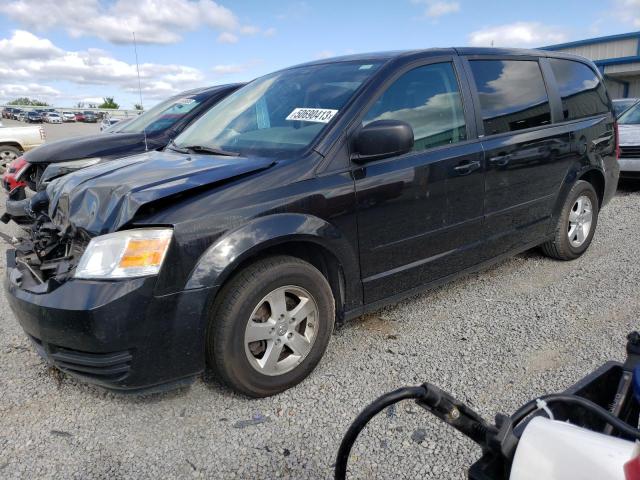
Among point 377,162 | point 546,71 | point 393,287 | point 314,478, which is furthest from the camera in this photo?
point 546,71

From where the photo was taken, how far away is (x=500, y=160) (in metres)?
3.64

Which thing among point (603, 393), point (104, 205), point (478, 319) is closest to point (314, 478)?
point (603, 393)

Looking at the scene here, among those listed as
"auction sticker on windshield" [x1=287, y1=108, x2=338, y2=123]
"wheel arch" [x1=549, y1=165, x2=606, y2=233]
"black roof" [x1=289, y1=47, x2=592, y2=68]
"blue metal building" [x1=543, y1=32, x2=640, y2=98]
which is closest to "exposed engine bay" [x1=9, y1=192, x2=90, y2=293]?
"auction sticker on windshield" [x1=287, y1=108, x2=338, y2=123]

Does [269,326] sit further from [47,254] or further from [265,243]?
[47,254]

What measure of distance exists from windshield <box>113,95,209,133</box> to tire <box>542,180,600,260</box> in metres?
4.46

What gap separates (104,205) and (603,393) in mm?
2238

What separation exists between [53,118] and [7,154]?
40440mm

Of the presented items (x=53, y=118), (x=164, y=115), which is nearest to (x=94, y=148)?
(x=164, y=115)

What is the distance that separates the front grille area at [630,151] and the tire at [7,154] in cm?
1181

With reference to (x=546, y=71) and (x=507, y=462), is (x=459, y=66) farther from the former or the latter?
(x=507, y=462)

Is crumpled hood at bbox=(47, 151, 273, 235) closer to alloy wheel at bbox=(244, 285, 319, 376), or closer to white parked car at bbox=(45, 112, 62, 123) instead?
alloy wheel at bbox=(244, 285, 319, 376)

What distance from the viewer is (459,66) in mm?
3549

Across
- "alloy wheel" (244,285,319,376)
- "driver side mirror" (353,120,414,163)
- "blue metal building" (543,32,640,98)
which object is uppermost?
"blue metal building" (543,32,640,98)

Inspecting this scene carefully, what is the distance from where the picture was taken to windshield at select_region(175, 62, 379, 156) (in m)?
3.01
